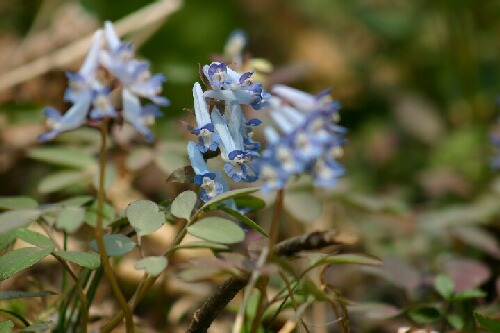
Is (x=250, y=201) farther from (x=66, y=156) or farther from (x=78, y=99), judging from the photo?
(x=66, y=156)

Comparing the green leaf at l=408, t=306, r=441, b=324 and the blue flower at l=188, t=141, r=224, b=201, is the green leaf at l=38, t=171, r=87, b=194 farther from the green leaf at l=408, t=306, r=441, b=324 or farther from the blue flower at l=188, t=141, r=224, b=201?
the green leaf at l=408, t=306, r=441, b=324

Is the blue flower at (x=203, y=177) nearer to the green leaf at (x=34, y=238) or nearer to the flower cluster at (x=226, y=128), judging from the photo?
the flower cluster at (x=226, y=128)

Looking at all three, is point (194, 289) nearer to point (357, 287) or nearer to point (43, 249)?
point (357, 287)

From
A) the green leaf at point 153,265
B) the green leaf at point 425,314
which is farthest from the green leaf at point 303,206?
the green leaf at point 153,265

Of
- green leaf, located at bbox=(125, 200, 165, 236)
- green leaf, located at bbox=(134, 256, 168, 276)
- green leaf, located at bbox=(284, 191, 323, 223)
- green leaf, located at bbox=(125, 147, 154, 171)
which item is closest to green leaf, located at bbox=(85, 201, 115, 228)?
green leaf, located at bbox=(125, 200, 165, 236)

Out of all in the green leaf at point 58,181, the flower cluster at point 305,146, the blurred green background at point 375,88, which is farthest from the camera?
the blurred green background at point 375,88

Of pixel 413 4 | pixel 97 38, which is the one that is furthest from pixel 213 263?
pixel 413 4
